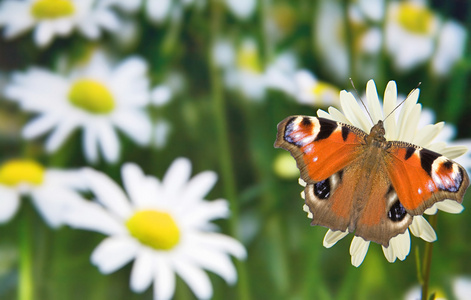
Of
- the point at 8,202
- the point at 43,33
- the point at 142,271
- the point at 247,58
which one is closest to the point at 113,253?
the point at 142,271

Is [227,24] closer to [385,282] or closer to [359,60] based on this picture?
[359,60]

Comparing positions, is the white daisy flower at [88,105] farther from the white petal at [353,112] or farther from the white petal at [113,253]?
the white petal at [353,112]

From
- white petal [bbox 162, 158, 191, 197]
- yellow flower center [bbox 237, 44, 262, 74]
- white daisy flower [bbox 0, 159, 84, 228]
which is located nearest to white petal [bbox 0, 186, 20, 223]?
white daisy flower [bbox 0, 159, 84, 228]

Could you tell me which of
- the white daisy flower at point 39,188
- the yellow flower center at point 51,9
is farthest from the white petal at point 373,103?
the yellow flower center at point 51,9

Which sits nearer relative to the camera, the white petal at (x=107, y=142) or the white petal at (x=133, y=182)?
the white petal at (x=133, y=182)

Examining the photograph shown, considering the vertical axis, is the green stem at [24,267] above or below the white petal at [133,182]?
below

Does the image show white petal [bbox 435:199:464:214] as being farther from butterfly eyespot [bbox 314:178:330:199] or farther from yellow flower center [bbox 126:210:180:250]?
yellow flower center [bbox 126:210:180:250]

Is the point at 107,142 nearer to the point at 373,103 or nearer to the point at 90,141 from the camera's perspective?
the point at 90,141
